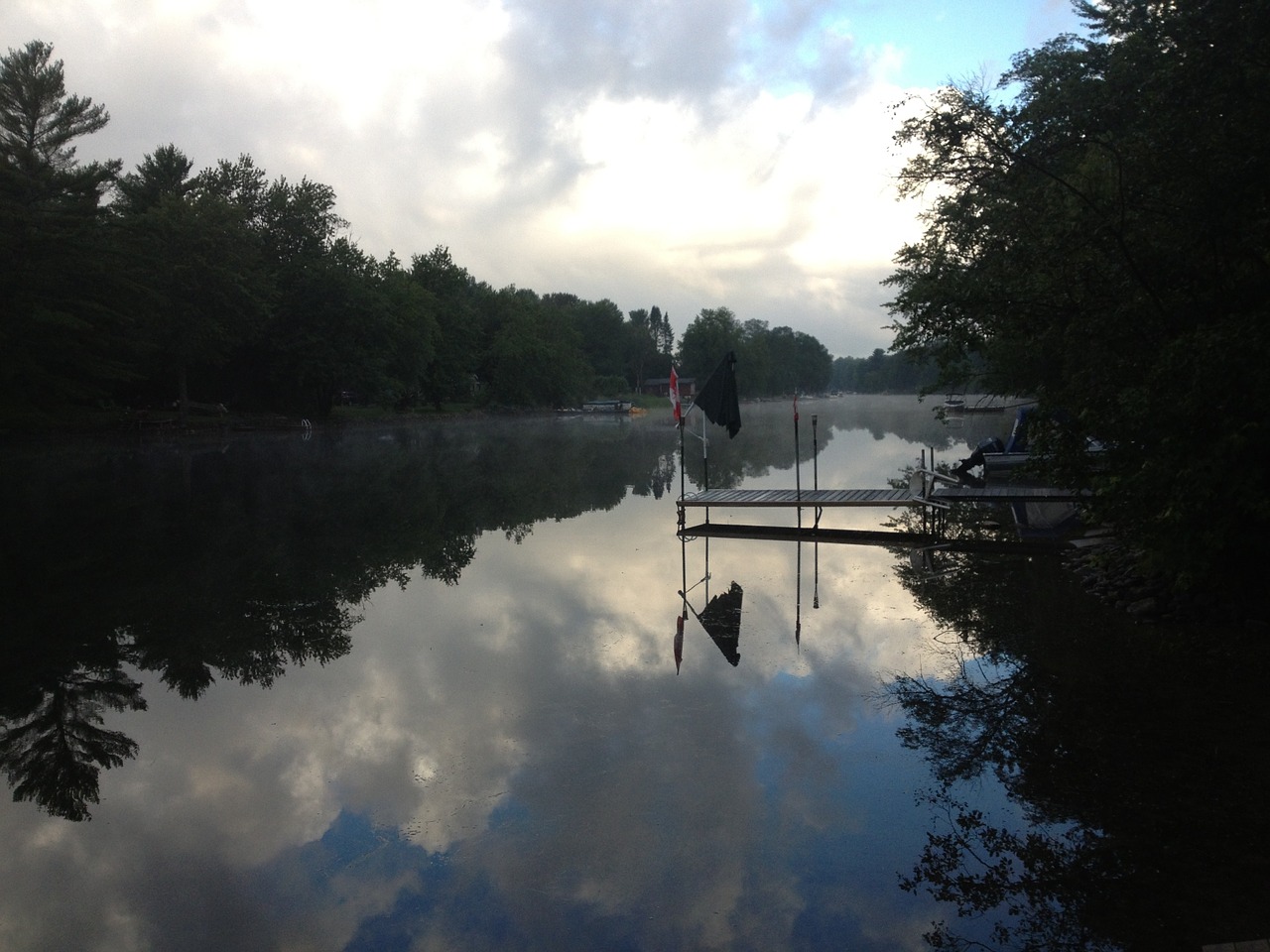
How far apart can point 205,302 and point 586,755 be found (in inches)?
2005

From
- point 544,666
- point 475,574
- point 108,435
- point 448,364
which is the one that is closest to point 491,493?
point 475,574

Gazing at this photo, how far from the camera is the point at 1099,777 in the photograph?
6.15 metres

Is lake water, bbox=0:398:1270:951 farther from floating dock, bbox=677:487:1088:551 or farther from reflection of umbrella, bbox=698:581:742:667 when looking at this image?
floating dock, bbox=677:487:1088:551

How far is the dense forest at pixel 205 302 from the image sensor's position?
1586 inches

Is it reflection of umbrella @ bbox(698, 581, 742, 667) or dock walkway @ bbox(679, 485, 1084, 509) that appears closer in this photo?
reflection of umbrella @ bbox(698, 581, 742, 667)

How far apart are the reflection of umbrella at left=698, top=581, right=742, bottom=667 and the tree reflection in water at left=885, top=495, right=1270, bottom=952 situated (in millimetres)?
1847

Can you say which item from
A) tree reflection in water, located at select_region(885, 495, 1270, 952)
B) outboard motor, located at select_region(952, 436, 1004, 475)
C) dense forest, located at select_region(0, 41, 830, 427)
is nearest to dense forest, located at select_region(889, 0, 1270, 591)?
tree reflection in water, located at select_region(885, 495, 1270, 952)

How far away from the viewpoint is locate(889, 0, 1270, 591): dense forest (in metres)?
8.27

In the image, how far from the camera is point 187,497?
2248 centimetres

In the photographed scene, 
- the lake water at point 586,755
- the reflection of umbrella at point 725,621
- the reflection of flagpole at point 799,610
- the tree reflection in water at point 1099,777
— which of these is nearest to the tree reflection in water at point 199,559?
the lake water at point 586,755

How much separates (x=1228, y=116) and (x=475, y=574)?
10745mm

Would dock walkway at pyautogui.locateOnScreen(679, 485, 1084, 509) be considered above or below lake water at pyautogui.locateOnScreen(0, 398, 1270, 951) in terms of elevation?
above

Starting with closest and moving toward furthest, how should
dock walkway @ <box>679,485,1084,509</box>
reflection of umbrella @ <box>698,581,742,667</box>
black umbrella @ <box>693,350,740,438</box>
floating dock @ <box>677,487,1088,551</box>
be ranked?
reflection of umbrella @ <box>698,581,742,667</box> < floating dock @ <box>677,487,1088,551</box> < dock walkway @ <box>679,485,1084,509</box> < black umbrella @ <box>693,350,740,438</box>

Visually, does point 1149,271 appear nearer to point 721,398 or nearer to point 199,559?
point 721,398
